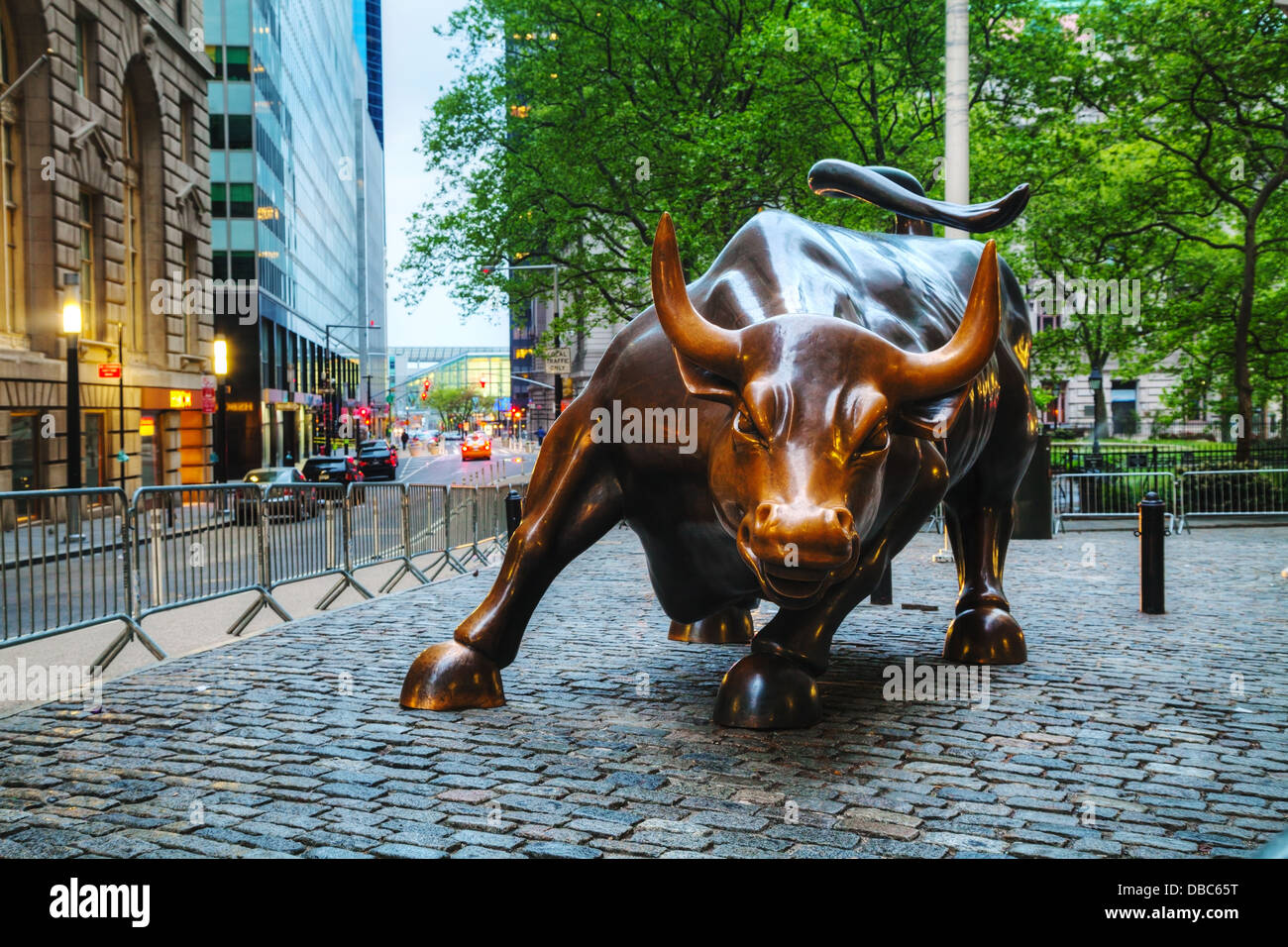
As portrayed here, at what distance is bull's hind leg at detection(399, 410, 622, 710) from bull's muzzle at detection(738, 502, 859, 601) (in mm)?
1494

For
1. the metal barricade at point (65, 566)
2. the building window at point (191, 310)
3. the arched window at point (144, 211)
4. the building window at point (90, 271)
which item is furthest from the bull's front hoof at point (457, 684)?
the building window at point (191, 310)

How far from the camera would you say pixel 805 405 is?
13.9 feet

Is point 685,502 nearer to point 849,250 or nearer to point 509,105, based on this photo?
point 849,250

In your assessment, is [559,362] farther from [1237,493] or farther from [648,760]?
[648,760]

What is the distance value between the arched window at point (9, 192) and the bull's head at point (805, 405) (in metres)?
21.7

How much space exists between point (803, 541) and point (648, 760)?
1.41m

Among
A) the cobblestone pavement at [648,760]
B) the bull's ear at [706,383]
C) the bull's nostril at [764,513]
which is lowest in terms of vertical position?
the cobblestone pavement at [648,760]

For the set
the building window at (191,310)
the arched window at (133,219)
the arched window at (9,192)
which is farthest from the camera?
the building window at (191,310)

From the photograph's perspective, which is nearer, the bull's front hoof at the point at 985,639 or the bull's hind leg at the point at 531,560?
the bull's hind leg at the point at 531,560

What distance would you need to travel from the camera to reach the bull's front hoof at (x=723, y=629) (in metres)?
7.59

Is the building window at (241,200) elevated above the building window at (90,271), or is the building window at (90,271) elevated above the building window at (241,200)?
the building window at (241,200)

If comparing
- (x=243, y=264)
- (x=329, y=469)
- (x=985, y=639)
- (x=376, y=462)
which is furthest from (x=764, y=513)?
(x=243, y=264)

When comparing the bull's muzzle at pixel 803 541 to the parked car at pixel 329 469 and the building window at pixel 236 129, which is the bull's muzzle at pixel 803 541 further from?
the building window at pixel 236 129

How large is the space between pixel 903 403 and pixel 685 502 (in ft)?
3.83
